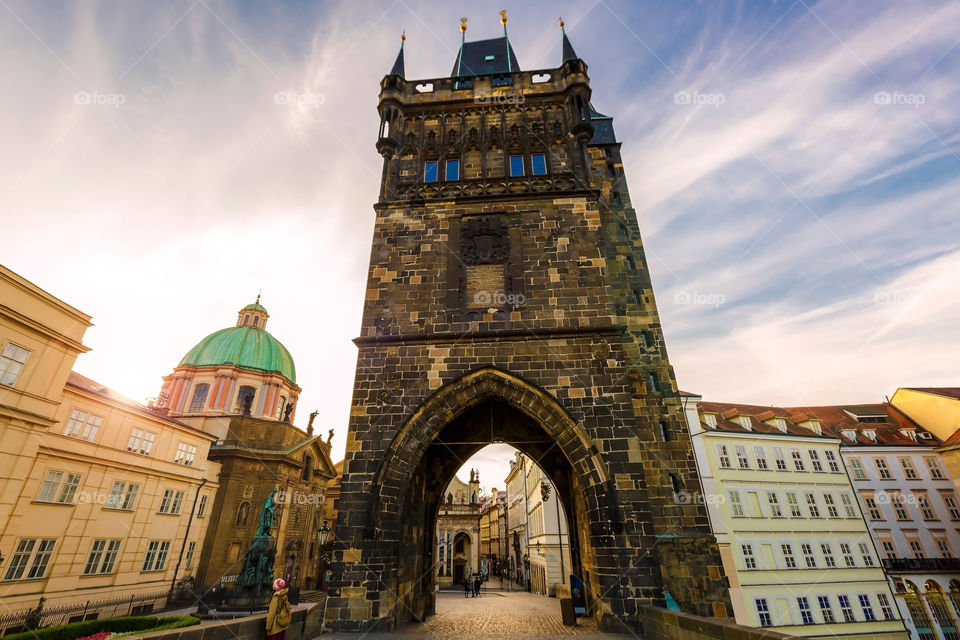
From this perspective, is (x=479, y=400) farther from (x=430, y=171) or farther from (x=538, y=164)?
(x=538, y=164)

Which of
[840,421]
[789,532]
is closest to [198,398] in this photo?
[789,532]

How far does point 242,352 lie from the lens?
109 feet

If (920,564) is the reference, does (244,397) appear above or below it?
above

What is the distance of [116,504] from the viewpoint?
1936 centimetres

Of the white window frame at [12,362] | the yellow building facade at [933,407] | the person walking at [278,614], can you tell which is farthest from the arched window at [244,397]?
the yellow building facade at [933,407]

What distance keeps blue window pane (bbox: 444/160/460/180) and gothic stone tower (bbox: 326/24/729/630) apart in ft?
0.12

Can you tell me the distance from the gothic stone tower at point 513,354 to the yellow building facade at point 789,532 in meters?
11.9

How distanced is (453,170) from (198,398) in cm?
2847

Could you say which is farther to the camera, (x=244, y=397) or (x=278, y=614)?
(x=244, y=397)

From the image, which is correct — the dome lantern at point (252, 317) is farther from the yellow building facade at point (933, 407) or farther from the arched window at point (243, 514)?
the yellow building facade at point (933, 407)

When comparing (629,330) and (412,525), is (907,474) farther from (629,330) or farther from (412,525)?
(412,525)

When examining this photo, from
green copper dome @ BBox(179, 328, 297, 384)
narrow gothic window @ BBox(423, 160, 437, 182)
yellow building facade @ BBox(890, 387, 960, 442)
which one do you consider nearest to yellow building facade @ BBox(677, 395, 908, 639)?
yellow building facade @ BBox(890, 387, 960, 442)

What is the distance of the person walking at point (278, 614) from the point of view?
20.6ft

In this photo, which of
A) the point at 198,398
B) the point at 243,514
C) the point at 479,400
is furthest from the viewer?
the point at 198,398
